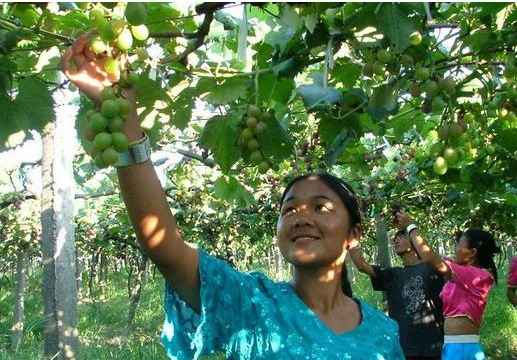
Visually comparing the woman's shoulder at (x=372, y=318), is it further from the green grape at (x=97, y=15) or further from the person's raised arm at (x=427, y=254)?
the person's raised arm at (x=427, y=254)

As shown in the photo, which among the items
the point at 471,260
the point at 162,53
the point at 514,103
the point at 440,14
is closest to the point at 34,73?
the point at 162,53

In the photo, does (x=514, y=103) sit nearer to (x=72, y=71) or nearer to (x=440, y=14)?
(x=440, y=14)

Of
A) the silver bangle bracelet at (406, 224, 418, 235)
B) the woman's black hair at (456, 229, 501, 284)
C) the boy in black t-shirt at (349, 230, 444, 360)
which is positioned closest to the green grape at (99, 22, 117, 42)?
the silver bangle bracelet at (406, 224, 418, 235)

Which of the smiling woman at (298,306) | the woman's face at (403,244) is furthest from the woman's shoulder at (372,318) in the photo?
the woman's face at (403,244)

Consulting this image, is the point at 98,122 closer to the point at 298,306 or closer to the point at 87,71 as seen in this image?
the point at 87,71

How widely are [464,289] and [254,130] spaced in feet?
10.1

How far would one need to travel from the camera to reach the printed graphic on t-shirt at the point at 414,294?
4.81m

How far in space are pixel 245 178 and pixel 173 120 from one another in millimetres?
2413

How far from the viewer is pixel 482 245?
4.61m

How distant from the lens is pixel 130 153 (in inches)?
54.1

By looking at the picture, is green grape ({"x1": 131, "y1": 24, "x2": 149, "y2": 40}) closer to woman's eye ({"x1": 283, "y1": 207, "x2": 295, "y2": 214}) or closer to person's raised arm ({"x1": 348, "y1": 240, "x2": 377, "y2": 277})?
woman's eye ({"x1": 283, "y1": 207, "x2": 295, "y2": 214})

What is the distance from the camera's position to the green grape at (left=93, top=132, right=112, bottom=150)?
1.18m

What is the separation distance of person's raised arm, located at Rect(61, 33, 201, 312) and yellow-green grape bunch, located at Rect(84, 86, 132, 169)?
Answer: 0.05 m

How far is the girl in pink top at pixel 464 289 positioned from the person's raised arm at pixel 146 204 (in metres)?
2.92
